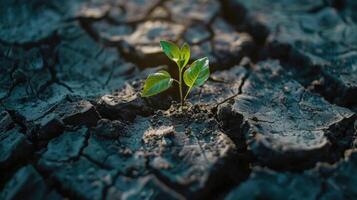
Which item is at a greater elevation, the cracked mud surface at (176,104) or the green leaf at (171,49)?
the green leaf at (171,49)

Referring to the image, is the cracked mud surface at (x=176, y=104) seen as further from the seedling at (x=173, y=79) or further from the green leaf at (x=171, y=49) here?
the green leaf at (x=171, y=49)

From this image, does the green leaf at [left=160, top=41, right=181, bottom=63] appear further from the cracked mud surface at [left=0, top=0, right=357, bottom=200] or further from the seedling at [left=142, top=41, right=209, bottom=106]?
the cracked mud surface at [left=0, top=0, right=357, bottom=200]

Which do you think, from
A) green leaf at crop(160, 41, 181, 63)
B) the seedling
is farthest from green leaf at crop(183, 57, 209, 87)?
green leaf at crop(160, 41, 181, 63)

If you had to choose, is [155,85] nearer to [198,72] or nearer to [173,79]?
[173,79]

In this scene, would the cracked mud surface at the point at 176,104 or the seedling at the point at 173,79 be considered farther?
the seedling at the point at 173,79

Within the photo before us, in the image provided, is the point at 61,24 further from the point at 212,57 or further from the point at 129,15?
the point at 212,57

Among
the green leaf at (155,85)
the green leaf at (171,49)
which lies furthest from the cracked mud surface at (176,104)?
the green leaf at (171,49)

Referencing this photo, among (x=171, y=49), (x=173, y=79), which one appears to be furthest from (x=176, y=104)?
(x=171, y=49)

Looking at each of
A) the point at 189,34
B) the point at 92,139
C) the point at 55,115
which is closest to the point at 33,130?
the point at 55,115
